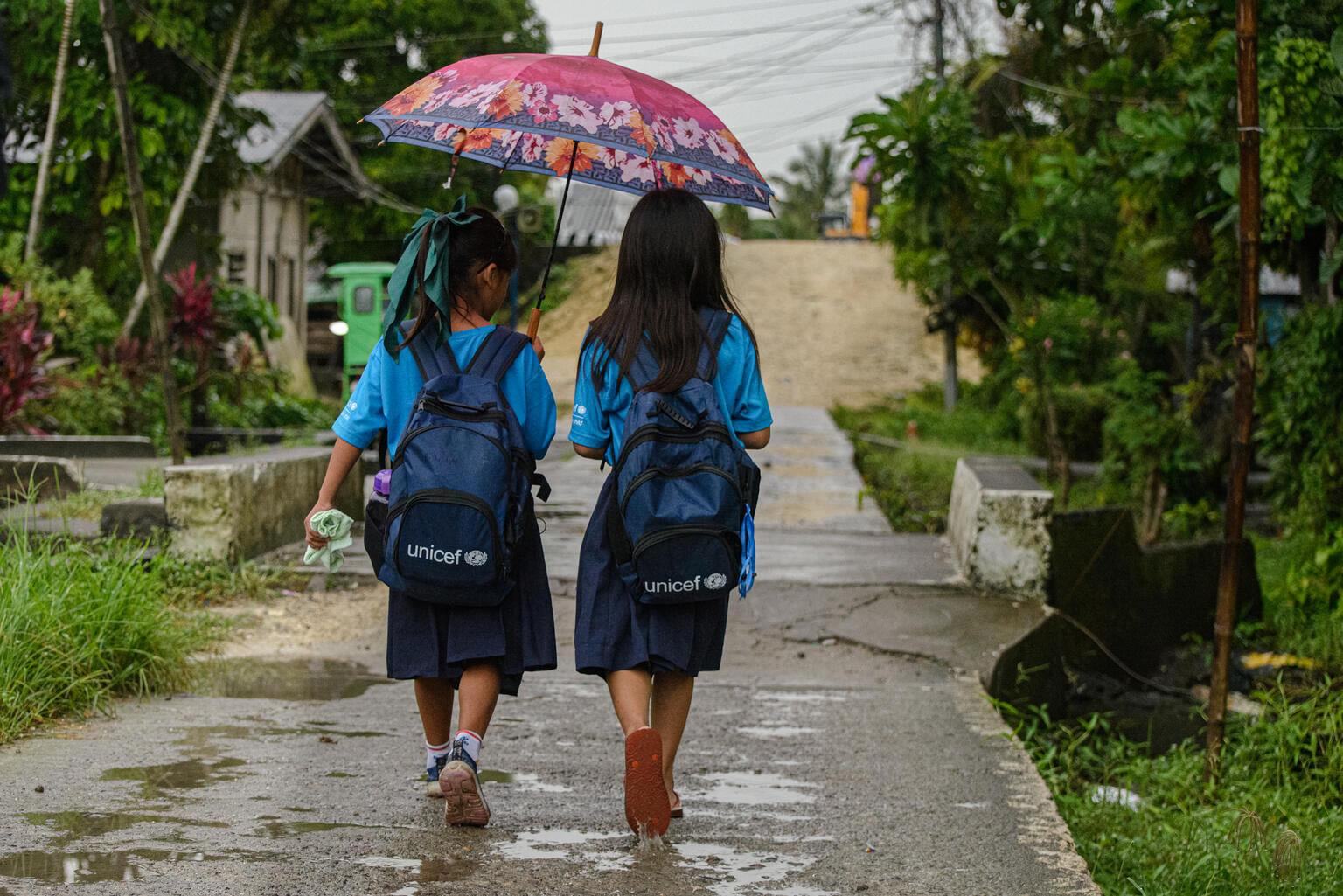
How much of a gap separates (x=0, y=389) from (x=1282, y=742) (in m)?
8.68

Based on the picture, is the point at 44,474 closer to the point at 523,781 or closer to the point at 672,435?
the point at 523,781

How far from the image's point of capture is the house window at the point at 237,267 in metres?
21.2

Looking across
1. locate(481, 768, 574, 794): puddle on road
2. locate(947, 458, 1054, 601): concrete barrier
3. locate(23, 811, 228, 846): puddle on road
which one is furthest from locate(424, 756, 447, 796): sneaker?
locate(947, 458, 1054, 601): concrete barrier

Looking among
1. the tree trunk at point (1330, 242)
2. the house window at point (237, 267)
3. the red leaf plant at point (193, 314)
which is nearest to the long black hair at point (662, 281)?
the tree trunk at point (1330, 242)

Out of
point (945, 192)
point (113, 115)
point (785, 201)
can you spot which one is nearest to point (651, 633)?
point (945, 192)

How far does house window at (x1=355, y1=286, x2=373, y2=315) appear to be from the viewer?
2111 centimetres

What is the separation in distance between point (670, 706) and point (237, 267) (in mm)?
19686

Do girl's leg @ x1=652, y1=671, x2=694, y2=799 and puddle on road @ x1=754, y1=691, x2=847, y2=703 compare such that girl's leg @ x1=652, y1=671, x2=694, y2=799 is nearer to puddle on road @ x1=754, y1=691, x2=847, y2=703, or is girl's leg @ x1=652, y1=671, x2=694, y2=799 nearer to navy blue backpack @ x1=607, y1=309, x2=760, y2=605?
navy blue backpack @ x1=607, y1=309, x2=760, y2=605

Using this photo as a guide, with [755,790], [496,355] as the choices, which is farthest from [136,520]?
[755,790]

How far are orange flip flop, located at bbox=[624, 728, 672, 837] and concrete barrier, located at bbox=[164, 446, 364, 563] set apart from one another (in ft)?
12.3

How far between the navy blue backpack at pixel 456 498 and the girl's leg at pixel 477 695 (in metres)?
0.21

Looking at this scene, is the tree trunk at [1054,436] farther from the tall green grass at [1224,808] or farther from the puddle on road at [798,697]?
the puddle on road at [798,697]

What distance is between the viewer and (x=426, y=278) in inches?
127

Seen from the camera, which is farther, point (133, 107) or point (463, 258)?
point (133, 107)
